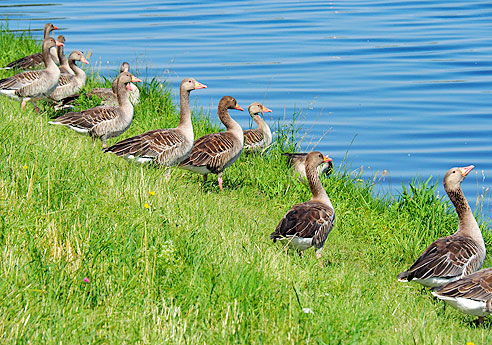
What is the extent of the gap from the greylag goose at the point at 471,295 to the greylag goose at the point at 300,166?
4.84 metres

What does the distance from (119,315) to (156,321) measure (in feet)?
0.98

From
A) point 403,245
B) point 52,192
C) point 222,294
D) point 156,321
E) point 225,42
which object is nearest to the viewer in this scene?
point 156,321

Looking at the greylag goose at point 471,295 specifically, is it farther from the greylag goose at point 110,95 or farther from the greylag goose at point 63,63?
the greylag goose at point 63,63

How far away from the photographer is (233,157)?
12336mm

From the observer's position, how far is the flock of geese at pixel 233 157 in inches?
334

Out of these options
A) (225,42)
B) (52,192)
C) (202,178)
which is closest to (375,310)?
(52,192)

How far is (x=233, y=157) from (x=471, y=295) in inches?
221

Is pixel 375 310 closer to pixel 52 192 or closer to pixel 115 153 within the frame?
pixel 52 192

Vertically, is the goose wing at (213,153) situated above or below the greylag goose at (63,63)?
above

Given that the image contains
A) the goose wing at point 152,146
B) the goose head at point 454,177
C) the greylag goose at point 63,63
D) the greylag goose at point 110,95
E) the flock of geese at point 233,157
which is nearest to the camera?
the flock of geese at point 233,157

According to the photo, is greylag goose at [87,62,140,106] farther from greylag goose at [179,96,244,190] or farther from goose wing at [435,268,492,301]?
goose wing at [435,268,492,301]

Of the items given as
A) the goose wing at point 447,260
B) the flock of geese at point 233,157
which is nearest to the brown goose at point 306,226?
the flock of geese at point 233,157

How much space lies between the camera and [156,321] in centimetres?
541

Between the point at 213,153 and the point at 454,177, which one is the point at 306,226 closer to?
the point at 454,177
